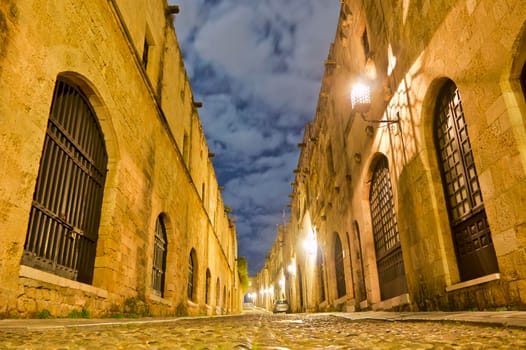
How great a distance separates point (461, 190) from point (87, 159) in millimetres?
6187

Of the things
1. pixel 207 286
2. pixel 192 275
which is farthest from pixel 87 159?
pixel 207 286

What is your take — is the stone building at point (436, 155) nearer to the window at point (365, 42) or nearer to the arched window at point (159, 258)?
the window at point (365, 42)

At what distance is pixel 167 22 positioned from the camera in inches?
447

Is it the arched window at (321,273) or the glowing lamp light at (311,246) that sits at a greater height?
the glowing lamp light at (311,246)

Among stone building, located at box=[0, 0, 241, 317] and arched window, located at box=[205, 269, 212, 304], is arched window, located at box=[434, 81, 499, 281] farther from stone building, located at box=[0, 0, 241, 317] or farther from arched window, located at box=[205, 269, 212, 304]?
arched window, located at box=[205, 269, 212, 304]

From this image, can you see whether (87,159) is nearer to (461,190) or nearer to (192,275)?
(461,190)

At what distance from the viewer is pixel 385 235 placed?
31.6 ft

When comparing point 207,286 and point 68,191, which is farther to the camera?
point 207,286

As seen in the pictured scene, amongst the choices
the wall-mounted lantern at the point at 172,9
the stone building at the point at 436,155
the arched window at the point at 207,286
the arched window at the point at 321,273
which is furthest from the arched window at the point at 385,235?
the arched window at the point at 207,286

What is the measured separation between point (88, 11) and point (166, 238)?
706cm

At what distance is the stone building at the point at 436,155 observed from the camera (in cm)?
444

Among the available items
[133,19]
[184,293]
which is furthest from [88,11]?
[184,293]

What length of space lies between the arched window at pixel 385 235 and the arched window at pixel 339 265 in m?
4.86

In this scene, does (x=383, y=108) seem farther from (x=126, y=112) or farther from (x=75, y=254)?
(x=75, y=254)
